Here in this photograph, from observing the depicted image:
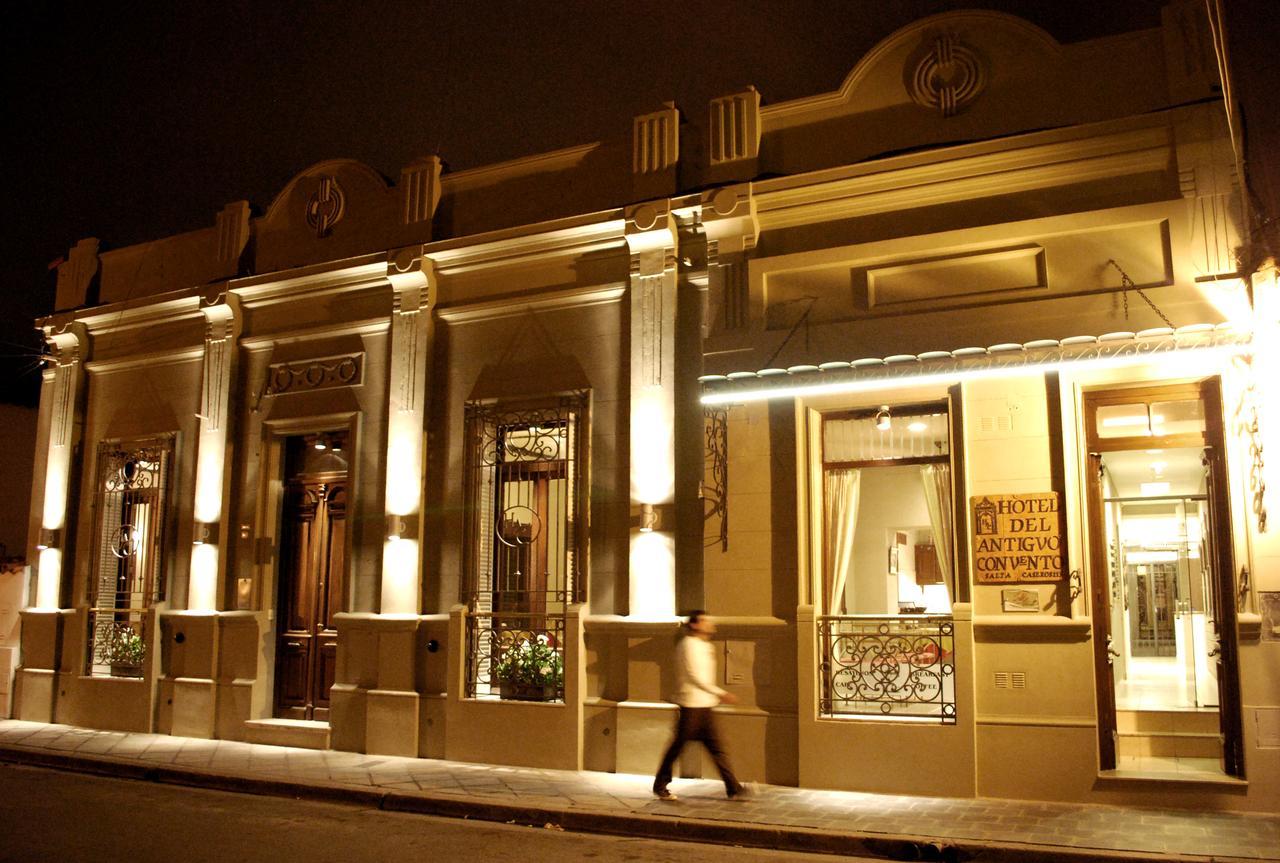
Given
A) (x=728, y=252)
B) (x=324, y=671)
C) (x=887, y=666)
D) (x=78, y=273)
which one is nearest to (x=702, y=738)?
(x=887, y=666)

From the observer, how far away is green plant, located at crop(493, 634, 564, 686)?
1130 cm

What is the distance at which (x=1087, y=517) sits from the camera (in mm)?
9367

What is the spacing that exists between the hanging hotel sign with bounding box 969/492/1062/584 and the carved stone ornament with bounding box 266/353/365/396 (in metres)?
7.85

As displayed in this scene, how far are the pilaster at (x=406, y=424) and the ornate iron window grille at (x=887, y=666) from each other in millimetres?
4976

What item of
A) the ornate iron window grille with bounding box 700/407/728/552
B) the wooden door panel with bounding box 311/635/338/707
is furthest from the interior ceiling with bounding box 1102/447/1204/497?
the wooden door panel with bounding box 311/635/338/707

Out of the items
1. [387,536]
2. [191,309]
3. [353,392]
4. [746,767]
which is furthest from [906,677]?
[191,309]

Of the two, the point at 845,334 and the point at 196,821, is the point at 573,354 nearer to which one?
the point at 845,334

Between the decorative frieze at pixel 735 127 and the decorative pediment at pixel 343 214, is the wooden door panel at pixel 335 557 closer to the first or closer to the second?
the decorative pediment at pixel 343 214

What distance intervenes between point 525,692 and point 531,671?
0.25 meters

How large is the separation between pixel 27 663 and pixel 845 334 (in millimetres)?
12928

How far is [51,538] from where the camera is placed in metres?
15.2

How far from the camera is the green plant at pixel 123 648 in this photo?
14328 millimetres

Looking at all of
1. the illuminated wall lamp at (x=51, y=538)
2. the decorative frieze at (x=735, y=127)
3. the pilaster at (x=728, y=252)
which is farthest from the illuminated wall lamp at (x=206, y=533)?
the decorative frieze at (x=735, y=127)

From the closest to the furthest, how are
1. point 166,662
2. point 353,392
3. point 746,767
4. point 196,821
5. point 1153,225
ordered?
point 196,821 < point 1153,225 < point 746,767 < point 353,392 < point 166,662
